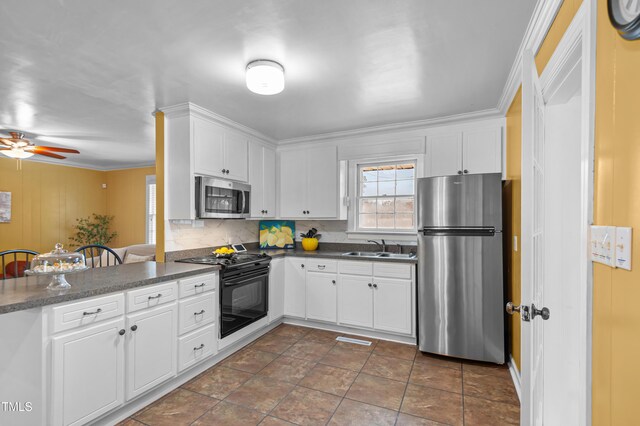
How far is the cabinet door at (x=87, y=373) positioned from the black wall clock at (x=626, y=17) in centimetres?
268

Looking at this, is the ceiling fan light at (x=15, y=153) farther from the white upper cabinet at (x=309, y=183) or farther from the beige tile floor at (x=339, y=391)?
the beige tile floor at (x=339, y=391)

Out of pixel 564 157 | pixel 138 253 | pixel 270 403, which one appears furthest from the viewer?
pixel 138 253

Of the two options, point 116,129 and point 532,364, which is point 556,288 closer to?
point 532,364

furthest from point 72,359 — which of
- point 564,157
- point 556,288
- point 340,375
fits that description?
point 564,157

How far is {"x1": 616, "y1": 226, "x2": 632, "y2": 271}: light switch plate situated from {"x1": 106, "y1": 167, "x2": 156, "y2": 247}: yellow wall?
22.9 ft

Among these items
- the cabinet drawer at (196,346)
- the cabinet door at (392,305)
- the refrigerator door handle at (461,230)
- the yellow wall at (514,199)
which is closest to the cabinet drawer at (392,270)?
the cabinet door at (392,305)

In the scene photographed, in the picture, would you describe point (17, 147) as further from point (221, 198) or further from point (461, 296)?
point (461, 296)

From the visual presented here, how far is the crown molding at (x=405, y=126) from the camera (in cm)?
327

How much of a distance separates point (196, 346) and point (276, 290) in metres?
1.26

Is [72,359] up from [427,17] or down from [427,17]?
down

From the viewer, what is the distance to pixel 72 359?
181 centimetres

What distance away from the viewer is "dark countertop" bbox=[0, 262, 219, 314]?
169 cm

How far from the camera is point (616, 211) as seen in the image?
95cm

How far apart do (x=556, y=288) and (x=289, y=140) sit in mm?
3364
